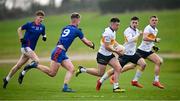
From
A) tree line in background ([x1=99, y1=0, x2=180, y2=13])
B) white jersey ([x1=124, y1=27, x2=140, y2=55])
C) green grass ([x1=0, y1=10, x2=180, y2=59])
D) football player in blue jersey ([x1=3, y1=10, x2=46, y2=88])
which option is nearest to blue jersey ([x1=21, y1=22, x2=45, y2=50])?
football player in blue jersey ([x1=3, y1=10, x2=46, y2=88])

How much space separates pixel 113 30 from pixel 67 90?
2.03 m

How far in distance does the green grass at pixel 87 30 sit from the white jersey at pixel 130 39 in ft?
88.7

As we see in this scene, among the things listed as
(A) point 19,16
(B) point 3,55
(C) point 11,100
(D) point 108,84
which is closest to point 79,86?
(D) point 108,84

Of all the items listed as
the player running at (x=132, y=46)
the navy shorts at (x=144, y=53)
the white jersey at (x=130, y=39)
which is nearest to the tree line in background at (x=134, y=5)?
the navy shorts at (x=144, y=53)

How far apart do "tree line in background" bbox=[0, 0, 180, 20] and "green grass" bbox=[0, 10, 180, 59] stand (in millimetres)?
515

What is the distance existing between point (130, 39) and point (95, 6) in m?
37.9

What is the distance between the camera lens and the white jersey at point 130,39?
66.3 ft

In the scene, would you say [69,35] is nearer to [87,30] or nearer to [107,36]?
[107,36]

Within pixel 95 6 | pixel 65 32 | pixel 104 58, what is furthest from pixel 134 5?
pixel 65 32

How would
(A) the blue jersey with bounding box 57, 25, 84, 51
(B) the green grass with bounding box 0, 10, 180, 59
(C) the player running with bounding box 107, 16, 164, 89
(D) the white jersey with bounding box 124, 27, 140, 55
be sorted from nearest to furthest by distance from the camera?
(A) the blue jersey with bounding box 57, 25, 84, 51 → (D) the white jersey with bounding box 124, 27, 140, 55 → (C) the player running with bounding box 107, 16, 164, 89 → (B) the green grass with bounding box 0, 10, 180, 59

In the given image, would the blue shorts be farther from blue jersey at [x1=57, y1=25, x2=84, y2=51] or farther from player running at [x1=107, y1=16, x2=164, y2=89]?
player running at [x1=107, y1=16, x2=164, y2=89]

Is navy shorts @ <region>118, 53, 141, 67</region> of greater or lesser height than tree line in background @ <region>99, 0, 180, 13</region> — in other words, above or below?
below

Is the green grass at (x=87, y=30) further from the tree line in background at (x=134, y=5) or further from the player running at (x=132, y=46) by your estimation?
the player running at (x=132, y=46)

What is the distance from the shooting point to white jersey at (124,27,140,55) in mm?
20219
